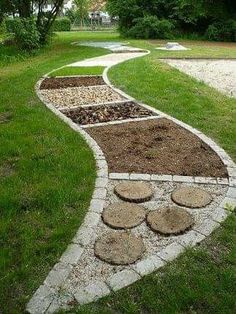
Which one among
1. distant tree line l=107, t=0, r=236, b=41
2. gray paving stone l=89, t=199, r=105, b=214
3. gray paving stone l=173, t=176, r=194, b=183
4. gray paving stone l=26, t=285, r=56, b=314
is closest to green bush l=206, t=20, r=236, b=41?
distant tree line l=107, t=0, r=236, b=41

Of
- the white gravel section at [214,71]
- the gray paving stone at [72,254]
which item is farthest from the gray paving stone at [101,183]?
the white gravel section at [214,71]

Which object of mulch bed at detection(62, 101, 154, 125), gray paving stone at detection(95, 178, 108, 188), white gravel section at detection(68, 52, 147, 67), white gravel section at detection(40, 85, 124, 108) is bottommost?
white gravel section at detection(68, 52, 147, 67)

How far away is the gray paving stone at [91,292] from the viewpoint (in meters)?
2.46

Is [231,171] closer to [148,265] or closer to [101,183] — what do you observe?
[101,183]

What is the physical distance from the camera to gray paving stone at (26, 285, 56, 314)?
2377 mm

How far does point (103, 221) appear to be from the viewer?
3.32 m

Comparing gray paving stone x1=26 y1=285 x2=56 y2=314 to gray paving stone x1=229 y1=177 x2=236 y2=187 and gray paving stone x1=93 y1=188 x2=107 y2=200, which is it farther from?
gray paving stone x1=229 y1=177 x2=236 y2=187

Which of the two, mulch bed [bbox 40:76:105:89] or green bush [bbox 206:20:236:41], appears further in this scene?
green bush [bbox 206:20:236:41]

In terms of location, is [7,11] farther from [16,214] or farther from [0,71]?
[16,214]

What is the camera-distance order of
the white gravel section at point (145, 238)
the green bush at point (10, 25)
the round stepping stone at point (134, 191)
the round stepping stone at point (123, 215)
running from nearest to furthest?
the white gravel section at point (145, 238) → the round stepping stone at point (123, 215) → the round stepping stone at point (134, 191) → the green bush at point (10, 25)

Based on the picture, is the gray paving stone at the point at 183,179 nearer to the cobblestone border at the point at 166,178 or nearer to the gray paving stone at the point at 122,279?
the cobblestone border at the point at 166,178

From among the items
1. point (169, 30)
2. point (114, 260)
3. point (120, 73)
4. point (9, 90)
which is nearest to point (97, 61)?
point (120, 73)

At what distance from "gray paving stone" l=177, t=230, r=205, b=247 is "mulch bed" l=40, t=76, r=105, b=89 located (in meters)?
6.01

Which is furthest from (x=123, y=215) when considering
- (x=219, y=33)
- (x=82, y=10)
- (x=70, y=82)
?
(x=82, y=10)
